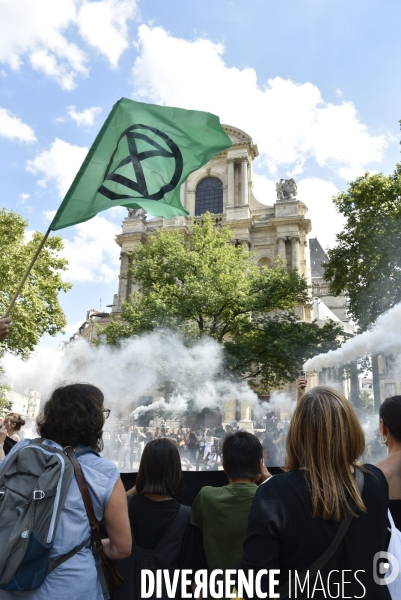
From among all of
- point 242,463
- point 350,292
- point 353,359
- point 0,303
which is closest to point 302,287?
point 350,292

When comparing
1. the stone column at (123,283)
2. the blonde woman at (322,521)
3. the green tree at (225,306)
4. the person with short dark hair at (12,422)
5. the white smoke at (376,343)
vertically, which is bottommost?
the blonde woman at (322,521)

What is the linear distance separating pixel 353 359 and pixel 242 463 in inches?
725

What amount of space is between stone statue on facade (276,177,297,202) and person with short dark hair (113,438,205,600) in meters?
34.3

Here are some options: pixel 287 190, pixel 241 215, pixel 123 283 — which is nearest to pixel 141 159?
pixel 241 215

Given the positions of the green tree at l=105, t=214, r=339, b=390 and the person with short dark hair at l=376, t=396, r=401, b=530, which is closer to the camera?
the person with short dark hair at l=376, t=396, r=401, b=530

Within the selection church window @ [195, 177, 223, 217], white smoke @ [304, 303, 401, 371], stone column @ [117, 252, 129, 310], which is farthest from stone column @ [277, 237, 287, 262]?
white smoke @ [304, 303, 401, 371]

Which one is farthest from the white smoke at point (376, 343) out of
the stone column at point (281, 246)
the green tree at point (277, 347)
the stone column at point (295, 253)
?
the stone column at point (281, 246)

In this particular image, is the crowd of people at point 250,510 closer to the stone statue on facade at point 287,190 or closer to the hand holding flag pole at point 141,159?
the hand holding flag pole at point 141,159

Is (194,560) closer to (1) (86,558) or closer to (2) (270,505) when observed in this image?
(1) (86,558)

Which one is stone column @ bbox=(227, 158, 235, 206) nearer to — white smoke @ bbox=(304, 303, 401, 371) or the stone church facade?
the stone church facade

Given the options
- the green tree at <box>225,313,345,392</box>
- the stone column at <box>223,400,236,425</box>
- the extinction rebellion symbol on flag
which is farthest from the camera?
the stone column at <box>223,400,236,425</box>

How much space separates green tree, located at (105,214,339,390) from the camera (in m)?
23.3

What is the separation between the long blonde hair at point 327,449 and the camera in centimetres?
169

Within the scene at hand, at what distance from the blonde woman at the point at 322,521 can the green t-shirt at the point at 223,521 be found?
1018 millimetres
